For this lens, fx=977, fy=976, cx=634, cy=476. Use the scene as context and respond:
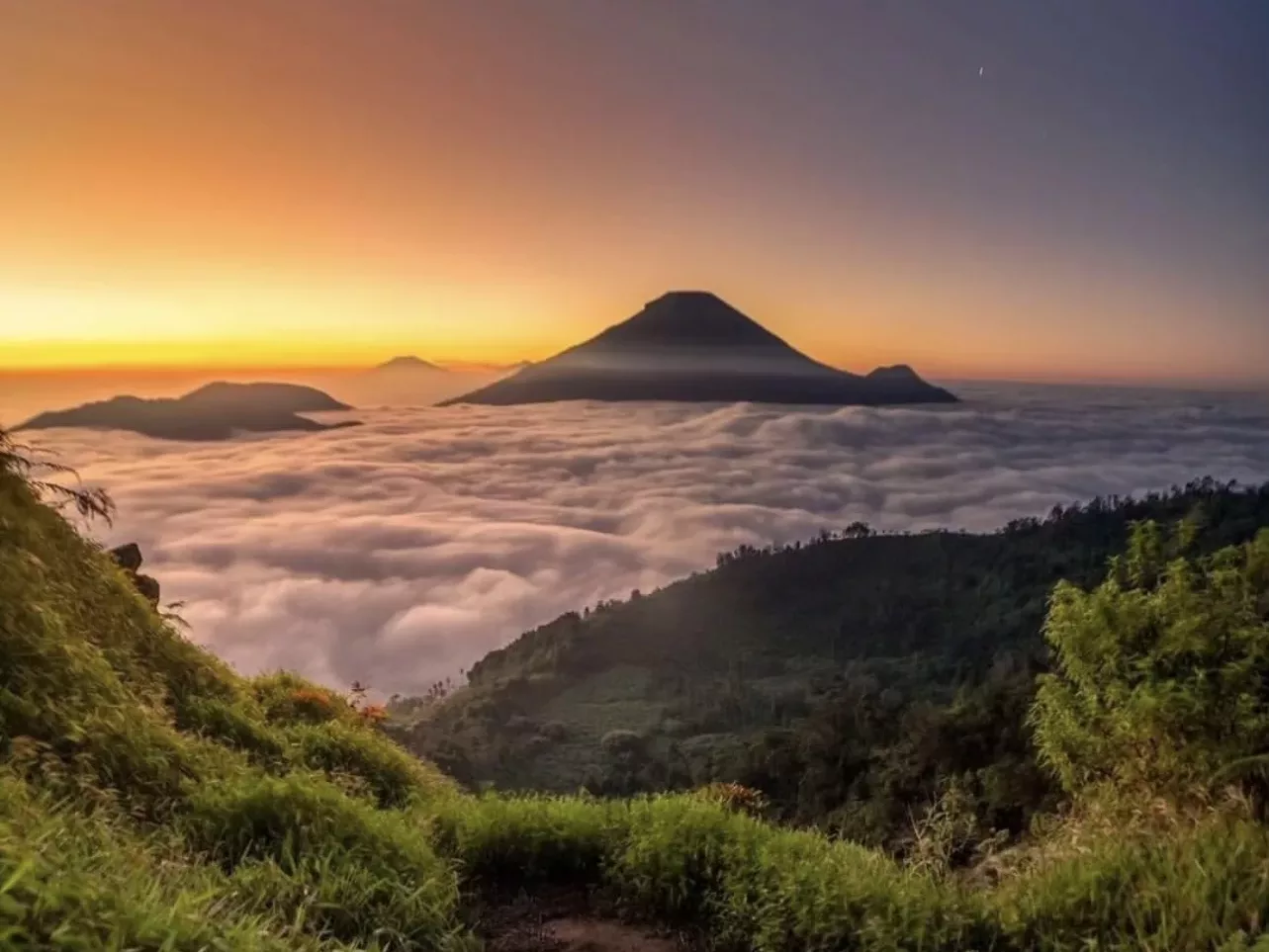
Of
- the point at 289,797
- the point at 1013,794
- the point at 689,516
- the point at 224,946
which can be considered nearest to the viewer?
the point at 224,946

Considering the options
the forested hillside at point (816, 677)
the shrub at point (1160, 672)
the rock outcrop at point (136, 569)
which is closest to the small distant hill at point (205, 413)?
the forested hillside at point (816, 677)

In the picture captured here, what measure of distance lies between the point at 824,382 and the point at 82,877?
5136 inches

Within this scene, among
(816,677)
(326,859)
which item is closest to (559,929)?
(326,859)

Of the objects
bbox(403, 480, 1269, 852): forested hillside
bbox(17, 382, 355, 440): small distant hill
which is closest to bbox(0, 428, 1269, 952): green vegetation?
bbox(403, 480, 1269, 852): forested hillside

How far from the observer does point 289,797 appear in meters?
3.92

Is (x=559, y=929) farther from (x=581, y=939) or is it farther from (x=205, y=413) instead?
(x=205, y=413)

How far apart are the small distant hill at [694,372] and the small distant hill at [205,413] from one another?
44.4m

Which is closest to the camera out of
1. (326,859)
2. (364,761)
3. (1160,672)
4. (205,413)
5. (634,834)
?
(326,859)

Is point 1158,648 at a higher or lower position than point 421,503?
higher

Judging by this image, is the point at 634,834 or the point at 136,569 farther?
the point at 136,569

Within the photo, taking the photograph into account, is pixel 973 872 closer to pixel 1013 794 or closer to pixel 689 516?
pixel 1013 794

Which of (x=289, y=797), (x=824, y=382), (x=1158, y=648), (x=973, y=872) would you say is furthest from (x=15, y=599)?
(x=824, y=382)

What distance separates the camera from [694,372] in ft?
409

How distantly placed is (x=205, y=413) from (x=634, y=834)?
5643 cm
